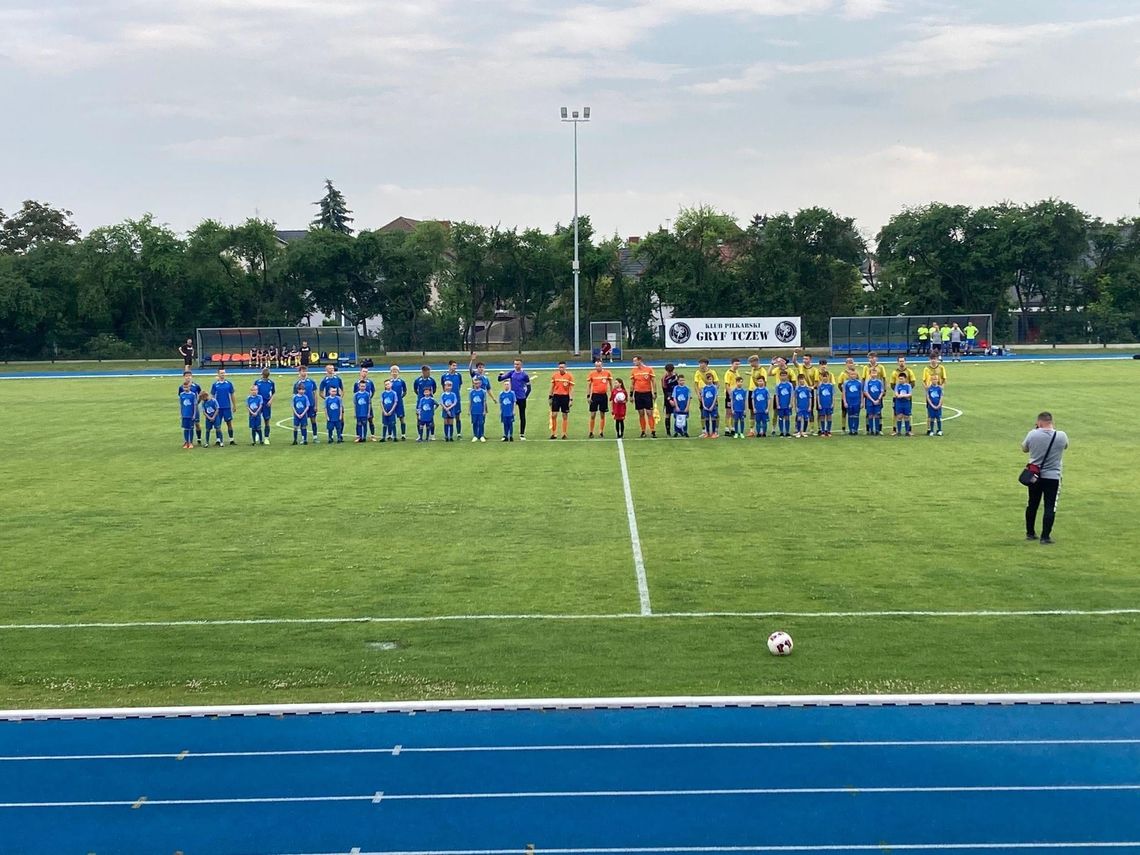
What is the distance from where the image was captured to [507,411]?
23.8 m

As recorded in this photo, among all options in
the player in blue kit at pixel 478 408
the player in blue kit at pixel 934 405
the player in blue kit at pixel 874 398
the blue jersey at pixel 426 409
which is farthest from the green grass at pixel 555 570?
the blue jersey at pixel 426 409

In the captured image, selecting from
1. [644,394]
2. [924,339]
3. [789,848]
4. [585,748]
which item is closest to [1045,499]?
[585,748]

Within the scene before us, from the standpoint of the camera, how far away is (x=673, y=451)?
21.8 metres

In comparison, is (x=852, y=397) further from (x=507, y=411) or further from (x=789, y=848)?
(x=789, y=848)

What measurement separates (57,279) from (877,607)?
64.8 meters

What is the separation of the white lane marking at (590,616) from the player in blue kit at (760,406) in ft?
45.2

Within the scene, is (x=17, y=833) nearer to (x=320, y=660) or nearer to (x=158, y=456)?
(x=320, y=660)

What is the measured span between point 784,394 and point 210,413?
1164 cm

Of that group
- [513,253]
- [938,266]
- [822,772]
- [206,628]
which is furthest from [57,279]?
[822,772]

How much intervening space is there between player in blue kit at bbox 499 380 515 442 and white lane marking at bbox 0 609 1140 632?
13189 mm

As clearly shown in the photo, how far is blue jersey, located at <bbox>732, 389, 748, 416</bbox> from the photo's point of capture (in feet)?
78.2

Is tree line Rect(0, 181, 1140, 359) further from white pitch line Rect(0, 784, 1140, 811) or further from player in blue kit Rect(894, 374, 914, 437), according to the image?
white pitch line Rect(0, 784, 1140, 811)

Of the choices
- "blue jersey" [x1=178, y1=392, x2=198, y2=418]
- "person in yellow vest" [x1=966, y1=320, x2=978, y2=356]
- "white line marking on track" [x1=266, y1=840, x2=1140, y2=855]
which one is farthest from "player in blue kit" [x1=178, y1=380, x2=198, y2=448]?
"person in yellow vest" [x1=966, y1=320, x2=978, y2=356]

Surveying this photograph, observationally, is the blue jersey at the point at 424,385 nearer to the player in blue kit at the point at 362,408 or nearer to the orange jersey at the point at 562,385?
the player in blue kit at the point at 362,408
